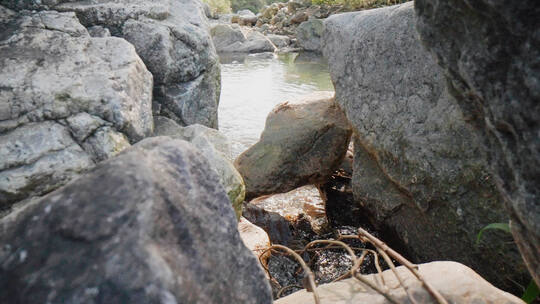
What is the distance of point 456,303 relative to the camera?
4.67 feet

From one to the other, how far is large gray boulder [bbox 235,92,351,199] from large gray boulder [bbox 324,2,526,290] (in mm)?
571

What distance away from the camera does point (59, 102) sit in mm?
2590

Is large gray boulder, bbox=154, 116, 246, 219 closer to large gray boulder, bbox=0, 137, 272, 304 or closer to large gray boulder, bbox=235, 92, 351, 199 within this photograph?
large gray boulder, bbox=235, 92, 351, 199

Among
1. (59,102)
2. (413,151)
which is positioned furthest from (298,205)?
(59,102)

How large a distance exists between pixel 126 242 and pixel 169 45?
3087 millimetres

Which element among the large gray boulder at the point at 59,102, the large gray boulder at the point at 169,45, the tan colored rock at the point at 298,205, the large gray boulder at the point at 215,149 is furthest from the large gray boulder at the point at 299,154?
the large gray boulder at the point at 59,102

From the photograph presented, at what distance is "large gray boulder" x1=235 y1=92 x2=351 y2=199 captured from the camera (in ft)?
14.6

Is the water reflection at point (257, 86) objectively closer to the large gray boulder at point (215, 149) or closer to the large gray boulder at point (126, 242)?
the large gray boulder at point (215, 149)

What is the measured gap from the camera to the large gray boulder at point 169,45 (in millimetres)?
3523

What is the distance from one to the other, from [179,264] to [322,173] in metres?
3.73

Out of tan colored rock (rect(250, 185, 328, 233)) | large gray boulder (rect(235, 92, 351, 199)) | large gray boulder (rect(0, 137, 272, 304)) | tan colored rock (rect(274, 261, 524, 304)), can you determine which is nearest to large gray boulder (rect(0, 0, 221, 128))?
large gray boulder (rect(235, 92, 351, 199))

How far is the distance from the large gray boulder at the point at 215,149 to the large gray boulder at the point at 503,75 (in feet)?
6.05

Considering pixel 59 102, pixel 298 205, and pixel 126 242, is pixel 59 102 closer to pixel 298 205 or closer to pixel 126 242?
pixel 126 242

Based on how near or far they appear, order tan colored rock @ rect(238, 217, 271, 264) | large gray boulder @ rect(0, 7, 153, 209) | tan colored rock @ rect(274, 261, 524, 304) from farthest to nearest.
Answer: tan colored rock @ rect(238, 217, 271, 264), large gray boulder @ rect(0, 7, 153, 209), tan colored rock @ rect(274, 261, 524, 304)
